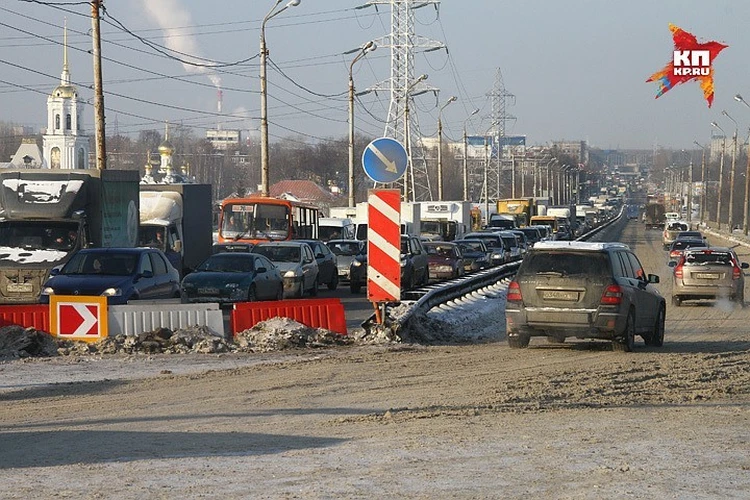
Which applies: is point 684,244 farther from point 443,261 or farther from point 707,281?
point 707,281

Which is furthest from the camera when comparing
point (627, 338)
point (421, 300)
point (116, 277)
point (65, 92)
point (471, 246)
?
point (65, 92)

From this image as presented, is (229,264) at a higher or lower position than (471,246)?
higher

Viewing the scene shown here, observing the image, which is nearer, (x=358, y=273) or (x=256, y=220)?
(x=358, y=273)

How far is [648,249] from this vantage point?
75.6 metres

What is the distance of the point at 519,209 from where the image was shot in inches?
3730

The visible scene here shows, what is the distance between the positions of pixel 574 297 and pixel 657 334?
8.46 ft

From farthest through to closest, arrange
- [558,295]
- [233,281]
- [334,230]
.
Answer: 1. [334,230]
2. [233,281]
3. [558,295]

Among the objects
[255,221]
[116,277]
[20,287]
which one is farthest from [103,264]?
[255,221]

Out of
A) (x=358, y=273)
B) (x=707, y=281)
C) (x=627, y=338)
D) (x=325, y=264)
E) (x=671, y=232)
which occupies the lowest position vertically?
(x=671, y=232)

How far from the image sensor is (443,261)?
43.1 m

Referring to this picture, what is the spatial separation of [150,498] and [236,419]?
361 cm

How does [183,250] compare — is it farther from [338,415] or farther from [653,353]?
[338,415]

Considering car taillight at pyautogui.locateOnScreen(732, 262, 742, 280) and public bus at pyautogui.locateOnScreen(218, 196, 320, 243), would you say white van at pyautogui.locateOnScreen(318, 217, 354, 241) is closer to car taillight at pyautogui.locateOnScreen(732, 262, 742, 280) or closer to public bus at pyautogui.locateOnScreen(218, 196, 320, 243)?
public bus at pyautogui.locateOnScreen(218, 196, 320, 243)

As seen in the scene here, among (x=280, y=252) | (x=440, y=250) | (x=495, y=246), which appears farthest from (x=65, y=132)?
(x=280, y=252)
